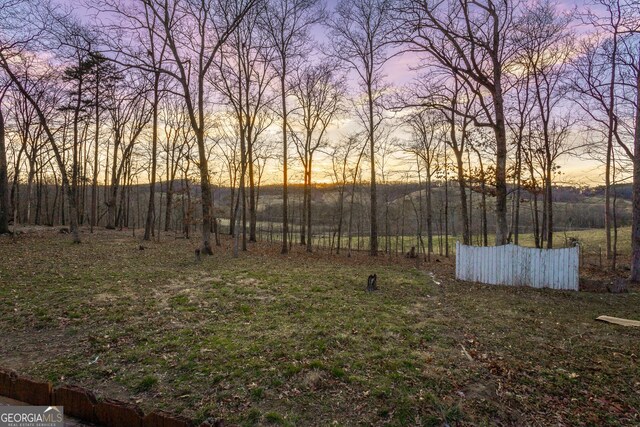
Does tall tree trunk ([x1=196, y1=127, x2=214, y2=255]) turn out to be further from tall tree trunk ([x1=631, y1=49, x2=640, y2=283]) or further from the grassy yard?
tall tree trunk ([x1=631, y1=49, x2=640, y2=283])

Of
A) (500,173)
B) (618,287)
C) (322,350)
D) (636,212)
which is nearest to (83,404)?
(322,350)

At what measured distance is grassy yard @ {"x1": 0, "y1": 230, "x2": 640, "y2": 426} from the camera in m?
3.38

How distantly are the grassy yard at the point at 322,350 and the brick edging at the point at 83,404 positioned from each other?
0.70 metres

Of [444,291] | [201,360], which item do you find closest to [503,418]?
[201,360]

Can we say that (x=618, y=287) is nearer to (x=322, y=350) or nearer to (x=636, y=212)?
(x=636, y=212)

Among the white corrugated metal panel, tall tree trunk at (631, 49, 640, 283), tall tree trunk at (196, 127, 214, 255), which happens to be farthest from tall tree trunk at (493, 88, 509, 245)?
tall tree trunk at (196, 127, 214, 255)

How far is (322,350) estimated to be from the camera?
4504 mm

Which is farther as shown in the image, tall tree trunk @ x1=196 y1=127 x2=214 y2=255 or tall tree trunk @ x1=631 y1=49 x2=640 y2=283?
tall tree trunk @ x1=196 y1=127 x2=214 y2=255

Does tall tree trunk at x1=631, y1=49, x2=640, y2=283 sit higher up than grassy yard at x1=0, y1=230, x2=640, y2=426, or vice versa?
tall tree trunk at x1=631, y1=49, x2=640, y2=283

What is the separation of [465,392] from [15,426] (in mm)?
3975

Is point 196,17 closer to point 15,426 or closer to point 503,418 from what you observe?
point 15,426

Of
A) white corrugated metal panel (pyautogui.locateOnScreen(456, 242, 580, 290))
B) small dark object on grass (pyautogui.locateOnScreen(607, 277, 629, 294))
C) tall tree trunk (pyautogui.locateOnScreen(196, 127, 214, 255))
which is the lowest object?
small dark object on grass (pyautogui.locateOnScreen(607, 277, 629, 294))

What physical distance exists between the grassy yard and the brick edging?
0.70m

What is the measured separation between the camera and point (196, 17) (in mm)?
13305
